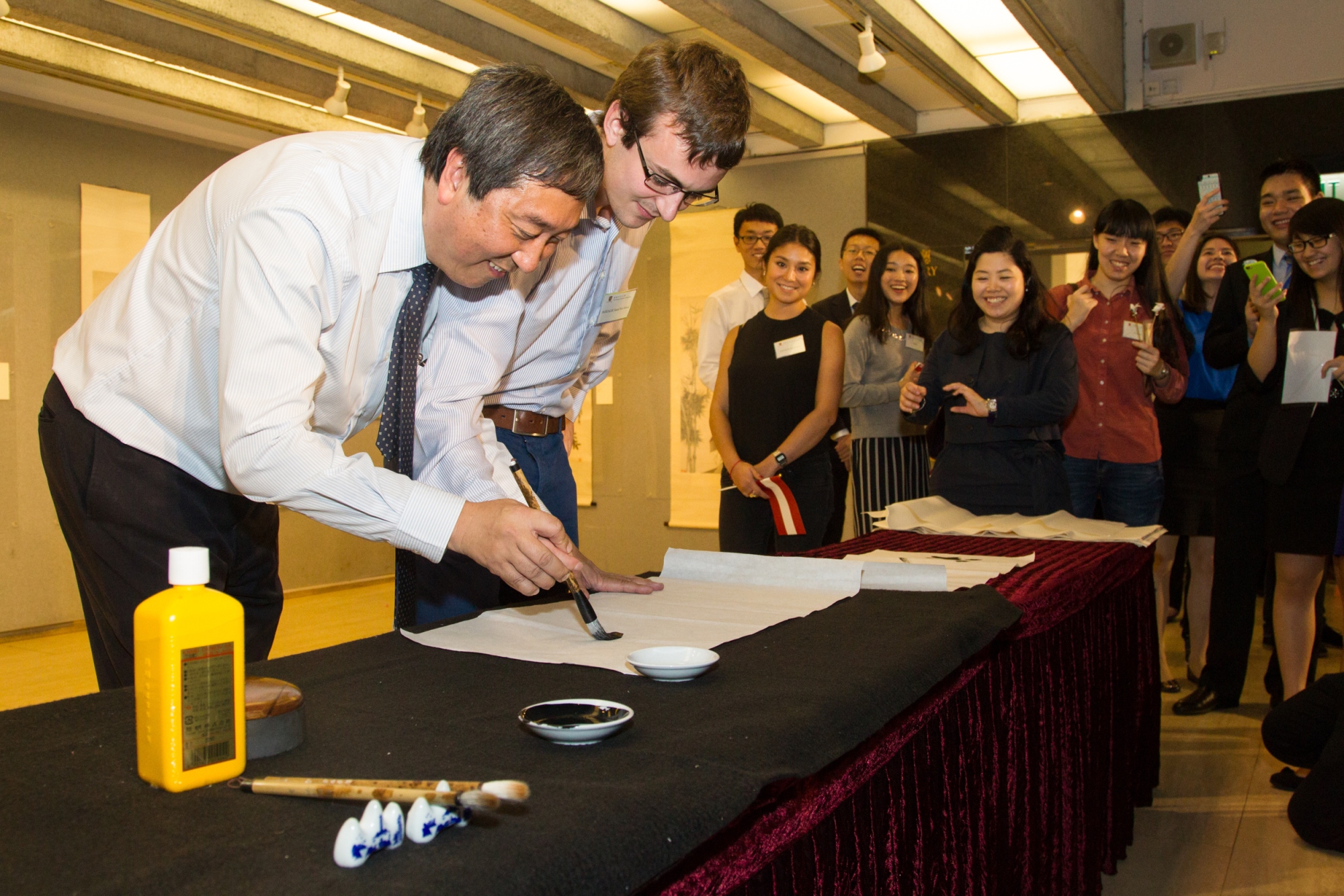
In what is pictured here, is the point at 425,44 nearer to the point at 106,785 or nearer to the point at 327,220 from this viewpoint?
the point at 327,220

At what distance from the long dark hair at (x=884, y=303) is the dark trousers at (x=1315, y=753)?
6.21ft

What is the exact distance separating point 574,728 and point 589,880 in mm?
189

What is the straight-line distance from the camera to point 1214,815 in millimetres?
2354

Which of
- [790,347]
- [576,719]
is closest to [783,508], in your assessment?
[790,347]

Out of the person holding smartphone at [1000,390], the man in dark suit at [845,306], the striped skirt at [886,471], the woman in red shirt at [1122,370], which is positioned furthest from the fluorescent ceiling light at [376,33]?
the woman in red shirt at [1122,370]

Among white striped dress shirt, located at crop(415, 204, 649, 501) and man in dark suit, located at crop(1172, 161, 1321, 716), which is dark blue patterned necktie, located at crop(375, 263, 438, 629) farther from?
man in dark suit, located at crop(1172, 161, 1321, 716)

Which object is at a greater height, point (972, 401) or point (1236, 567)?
point (972, 401)

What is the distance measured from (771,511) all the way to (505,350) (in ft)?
6.03

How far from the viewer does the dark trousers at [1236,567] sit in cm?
296

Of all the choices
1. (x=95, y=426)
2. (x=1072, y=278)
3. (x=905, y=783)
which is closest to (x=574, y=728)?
(x=905, y=783)

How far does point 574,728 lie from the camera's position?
2.47ft

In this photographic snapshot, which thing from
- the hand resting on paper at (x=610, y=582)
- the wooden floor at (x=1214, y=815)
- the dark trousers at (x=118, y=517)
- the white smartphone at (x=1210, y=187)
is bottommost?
the wooden floor at (x=1214, y=815)

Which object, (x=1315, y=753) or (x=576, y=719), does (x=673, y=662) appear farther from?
(x=1315, y=753)

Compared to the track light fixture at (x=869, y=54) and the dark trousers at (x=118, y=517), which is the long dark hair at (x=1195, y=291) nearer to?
the track light fixture at (x=869, y=54)
